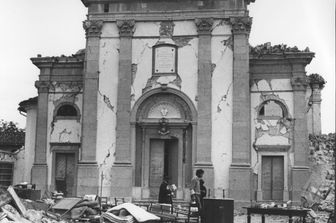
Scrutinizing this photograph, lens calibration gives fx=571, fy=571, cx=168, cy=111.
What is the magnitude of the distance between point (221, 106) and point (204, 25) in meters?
3.67

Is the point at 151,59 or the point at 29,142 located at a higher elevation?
the point at 151,59

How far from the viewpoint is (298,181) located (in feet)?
82.1

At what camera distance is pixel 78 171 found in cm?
2547

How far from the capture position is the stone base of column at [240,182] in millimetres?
24125

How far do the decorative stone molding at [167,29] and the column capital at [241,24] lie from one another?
8.91 ft

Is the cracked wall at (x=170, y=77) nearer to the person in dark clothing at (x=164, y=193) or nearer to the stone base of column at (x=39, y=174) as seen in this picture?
the stone base of column at (x=39, y=174)

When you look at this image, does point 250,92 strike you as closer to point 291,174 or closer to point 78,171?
point 291,174

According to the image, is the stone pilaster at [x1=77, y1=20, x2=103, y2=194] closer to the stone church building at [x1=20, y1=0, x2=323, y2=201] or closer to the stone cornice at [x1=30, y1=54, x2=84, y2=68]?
the stone church building at [x1=20, y1=0, x2=323, y2=201]

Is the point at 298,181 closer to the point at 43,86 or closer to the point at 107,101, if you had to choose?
the point at 107,101

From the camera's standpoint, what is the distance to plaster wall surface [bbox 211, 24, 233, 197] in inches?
968

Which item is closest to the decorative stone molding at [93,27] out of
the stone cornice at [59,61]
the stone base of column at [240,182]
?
the stone cornice at [59,61]

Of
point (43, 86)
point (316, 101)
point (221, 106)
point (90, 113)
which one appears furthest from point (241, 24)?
point (43, 86)

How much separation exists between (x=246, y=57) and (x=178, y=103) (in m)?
3.62

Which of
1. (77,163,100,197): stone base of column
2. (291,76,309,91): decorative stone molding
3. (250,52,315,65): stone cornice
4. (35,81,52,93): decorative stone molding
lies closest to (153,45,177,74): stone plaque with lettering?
(250,52,315,65): stone cornice
